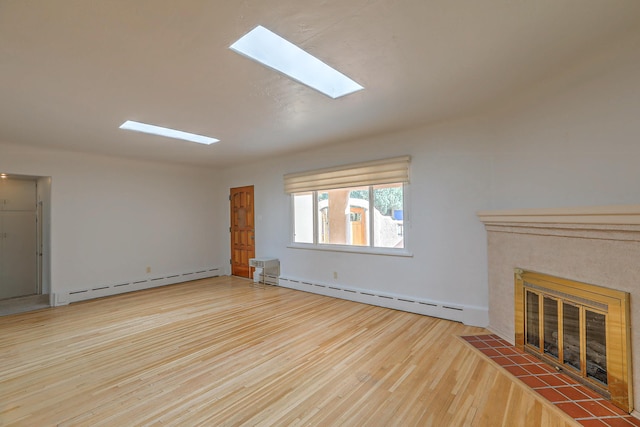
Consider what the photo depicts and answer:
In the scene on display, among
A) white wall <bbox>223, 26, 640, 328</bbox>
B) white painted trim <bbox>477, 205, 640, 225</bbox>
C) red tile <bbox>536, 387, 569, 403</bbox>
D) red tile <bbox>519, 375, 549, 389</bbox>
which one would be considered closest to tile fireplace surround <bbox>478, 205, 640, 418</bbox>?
white painted trim <bbox>477, 205, 640, 225</bbox>


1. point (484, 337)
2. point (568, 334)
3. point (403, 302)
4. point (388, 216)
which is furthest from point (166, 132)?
point (568, 334)

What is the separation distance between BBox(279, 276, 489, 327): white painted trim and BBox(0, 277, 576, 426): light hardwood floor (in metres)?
0.14

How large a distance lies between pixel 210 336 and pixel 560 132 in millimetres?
4078

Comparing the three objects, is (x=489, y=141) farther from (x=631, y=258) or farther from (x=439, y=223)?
(x=631, y=258)

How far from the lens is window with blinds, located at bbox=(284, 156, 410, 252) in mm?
4039

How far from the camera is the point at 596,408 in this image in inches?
73.5

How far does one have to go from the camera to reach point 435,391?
2.10m

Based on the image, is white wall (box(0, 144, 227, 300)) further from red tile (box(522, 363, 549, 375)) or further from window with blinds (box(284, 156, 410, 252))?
red tile (box(522, 363, 549, 375))

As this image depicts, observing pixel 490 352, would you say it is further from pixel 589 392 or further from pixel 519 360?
pixel 589 392

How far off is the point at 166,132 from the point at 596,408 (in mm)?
5198

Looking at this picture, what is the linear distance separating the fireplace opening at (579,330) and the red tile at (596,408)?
107 millimetres

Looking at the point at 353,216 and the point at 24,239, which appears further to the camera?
the point at 24,239

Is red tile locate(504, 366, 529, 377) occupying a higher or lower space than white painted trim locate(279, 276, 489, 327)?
lower

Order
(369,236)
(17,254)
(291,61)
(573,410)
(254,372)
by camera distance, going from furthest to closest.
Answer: (17,254), (369,236), (254,372), (291,61), (573,410)
